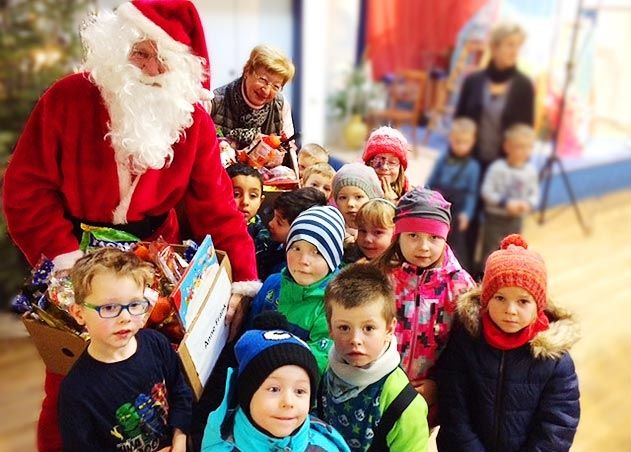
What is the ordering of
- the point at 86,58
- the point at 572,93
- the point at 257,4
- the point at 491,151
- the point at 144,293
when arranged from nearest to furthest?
the point at 144,293 → the point at 86,58 → the point at 491,151 → the point at 257,4 → the point at 572,93

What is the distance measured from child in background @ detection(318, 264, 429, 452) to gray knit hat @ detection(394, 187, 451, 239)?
22 centimetres

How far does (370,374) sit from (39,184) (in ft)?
2.90

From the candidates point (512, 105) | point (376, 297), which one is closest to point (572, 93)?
point (512, 105)

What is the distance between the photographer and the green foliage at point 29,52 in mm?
3133

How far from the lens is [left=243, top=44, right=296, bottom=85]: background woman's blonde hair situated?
5.74ft

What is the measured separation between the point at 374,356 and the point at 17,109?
263cm

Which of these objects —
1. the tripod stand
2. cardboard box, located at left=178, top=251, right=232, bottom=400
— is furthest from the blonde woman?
cardboard box, located at left=178, top=251, right=232, bottom=400

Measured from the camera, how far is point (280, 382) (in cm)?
119

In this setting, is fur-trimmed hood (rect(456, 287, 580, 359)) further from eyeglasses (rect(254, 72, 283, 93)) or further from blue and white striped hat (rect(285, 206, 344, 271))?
eyeglasses (rect(254, 72, 283, 93))

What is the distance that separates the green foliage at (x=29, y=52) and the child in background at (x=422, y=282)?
7.47 ft

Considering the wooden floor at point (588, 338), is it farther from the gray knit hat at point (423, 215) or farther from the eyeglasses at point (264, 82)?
the eyeglasses at point (264, 82)

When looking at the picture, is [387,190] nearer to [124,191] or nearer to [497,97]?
[124,191]

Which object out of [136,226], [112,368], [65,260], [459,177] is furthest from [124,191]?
[459,177]

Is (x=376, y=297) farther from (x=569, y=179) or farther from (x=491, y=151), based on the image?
(x=569, y=179)
